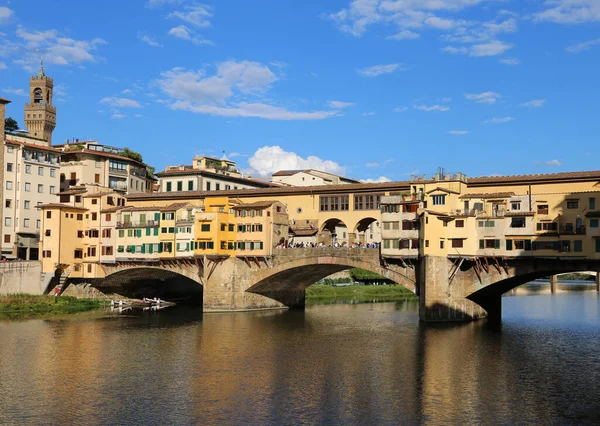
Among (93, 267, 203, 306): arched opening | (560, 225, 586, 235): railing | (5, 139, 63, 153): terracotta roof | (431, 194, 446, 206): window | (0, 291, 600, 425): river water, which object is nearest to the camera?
(0, 291, 600, 425): river water

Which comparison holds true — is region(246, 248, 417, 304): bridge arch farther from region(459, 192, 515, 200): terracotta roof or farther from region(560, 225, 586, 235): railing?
region(560, 225, 586, 235): railing

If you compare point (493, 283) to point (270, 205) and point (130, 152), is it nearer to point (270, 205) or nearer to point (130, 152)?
point (270, 205)

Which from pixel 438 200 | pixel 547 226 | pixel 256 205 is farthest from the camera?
pixel 256 205

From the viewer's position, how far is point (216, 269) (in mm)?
83438

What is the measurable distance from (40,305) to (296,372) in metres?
48.4

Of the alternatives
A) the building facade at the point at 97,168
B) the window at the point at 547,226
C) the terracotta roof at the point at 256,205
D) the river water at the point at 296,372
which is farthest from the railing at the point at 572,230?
the building facade at the point at 97,168

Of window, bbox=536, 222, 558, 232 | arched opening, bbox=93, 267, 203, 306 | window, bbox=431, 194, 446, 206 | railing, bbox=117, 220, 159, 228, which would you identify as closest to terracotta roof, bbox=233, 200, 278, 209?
railing, bbox=117, 220, 159, 228

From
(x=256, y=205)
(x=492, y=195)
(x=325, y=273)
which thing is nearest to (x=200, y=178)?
(x=256, y=205)

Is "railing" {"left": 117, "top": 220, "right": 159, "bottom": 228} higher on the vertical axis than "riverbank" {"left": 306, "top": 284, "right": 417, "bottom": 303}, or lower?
higher

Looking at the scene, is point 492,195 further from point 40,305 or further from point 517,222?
point 40,305

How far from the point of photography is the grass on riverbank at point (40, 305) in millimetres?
81500

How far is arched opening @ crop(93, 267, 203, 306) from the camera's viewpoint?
95750 mm

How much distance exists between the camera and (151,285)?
103m

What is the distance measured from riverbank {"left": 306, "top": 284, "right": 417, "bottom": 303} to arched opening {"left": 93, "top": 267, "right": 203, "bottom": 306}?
17.8m
